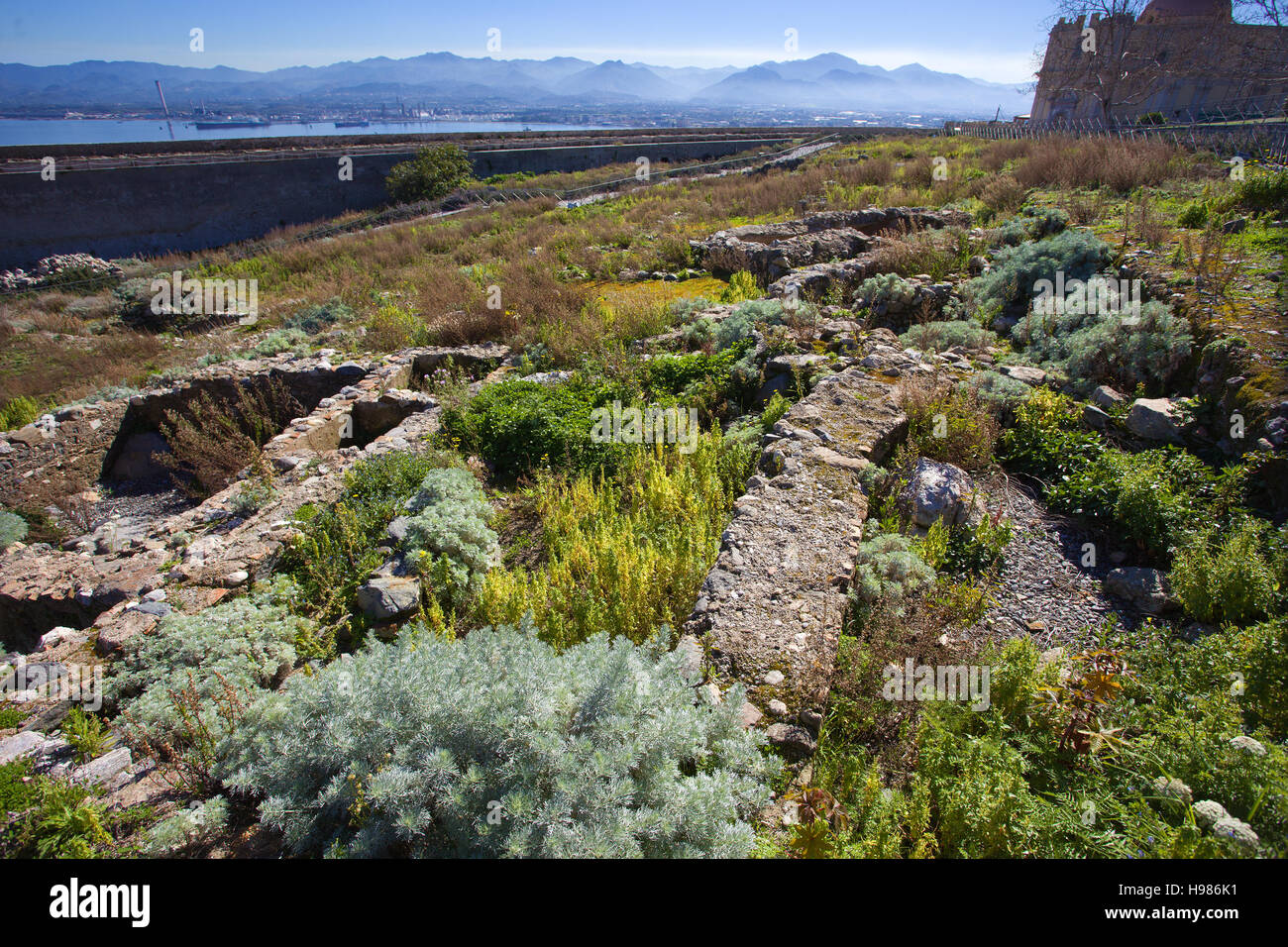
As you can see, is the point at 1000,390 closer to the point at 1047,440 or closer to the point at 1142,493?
the point at 1047,440

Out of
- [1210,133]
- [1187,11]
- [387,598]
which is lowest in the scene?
[387,598]

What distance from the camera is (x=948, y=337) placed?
7863 mm

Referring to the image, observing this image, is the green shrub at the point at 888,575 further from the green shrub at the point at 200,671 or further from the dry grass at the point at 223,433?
the dry grass at the point at 223,433

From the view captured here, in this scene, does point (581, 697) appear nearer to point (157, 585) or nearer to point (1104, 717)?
point (1104, 717)

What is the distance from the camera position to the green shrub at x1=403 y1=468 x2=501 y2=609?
452 centimetres

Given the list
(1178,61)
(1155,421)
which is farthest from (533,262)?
(1178,61)

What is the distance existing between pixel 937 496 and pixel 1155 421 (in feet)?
8.54

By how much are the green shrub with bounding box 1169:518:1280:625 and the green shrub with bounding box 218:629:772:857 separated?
3.39 m

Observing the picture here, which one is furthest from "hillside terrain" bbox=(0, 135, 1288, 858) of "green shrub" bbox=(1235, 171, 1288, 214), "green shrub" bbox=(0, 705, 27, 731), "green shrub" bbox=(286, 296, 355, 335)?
"green shrub" bbox=(286, 296, 355, 335)

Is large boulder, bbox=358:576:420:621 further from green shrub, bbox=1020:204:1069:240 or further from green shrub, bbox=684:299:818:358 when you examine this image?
green shrub, bbox=1020:204:1069:240

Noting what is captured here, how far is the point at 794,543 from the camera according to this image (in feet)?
14.2

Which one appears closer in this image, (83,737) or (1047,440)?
(83,737)
